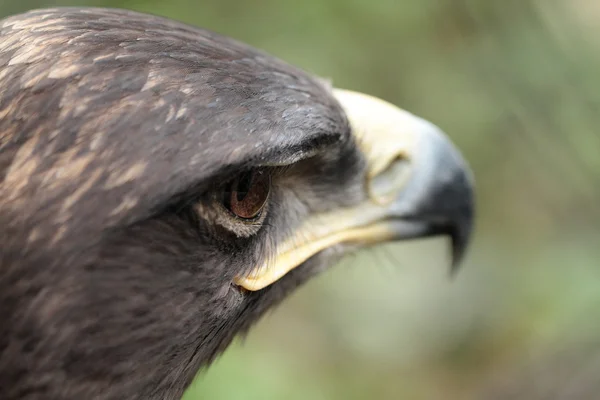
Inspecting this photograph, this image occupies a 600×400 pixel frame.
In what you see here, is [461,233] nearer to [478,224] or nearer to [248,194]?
[248,194]

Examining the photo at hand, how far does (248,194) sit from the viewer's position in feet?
5.81

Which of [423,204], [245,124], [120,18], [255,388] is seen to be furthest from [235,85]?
[255,388]

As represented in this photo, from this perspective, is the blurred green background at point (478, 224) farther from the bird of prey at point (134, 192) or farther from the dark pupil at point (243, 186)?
the dark pupil at point (243, 186)

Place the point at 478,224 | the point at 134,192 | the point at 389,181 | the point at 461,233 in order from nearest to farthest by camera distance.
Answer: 1. the point at 134,192
2. the point at 389,181
3. the point at 461,233
4. the point at 478,224

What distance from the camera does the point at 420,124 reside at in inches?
98.0

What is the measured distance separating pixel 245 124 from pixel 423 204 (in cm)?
98

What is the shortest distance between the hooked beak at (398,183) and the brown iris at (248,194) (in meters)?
0.38

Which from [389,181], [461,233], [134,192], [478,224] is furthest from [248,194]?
[478,224]

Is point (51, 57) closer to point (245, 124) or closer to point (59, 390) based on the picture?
point (245, 124)

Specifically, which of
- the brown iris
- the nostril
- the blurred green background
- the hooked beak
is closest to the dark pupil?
the brown iris

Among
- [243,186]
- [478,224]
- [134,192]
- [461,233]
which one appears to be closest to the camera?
[134,192]

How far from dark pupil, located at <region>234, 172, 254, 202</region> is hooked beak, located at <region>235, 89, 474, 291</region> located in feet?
1.66

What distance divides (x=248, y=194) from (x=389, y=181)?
756 millimetres

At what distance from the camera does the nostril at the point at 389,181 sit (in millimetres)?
2365
